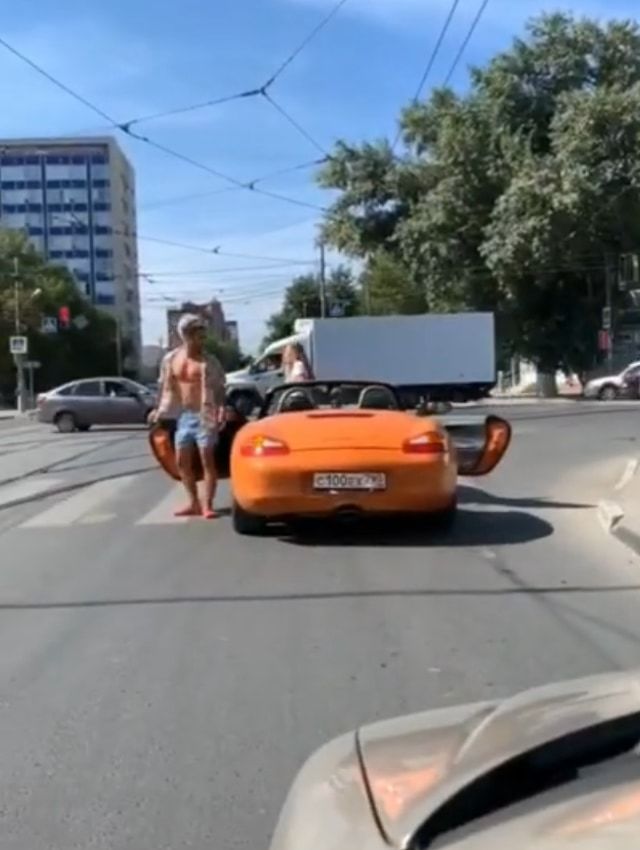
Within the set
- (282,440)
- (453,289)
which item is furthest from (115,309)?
(282,440)

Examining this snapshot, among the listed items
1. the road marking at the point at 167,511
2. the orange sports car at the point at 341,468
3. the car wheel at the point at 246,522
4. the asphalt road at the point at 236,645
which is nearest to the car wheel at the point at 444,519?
the orange sports car at the point at 341,468

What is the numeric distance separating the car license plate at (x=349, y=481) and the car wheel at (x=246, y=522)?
0.69m

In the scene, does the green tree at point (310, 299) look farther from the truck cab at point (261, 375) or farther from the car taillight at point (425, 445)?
the car taillight at point (425, 445)

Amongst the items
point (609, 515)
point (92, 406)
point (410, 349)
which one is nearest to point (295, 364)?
point (609, 515)

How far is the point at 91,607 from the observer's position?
8.48 metres

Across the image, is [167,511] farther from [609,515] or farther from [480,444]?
[609,515]

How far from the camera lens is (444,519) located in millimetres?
11367

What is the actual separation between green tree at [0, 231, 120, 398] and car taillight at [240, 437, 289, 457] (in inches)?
2799

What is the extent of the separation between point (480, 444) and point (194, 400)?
8.49 ft

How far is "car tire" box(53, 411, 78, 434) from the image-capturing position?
36906mm

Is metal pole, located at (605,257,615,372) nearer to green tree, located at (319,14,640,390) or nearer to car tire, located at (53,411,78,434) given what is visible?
green tree, located at (319,14,640,390)

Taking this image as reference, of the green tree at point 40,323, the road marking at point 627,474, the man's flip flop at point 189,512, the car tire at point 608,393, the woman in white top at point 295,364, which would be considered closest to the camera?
the man's flip flop at point 189,512

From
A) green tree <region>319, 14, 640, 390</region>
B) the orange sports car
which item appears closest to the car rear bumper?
the orange sports car

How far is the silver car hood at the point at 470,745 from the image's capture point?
A: 2287mm
